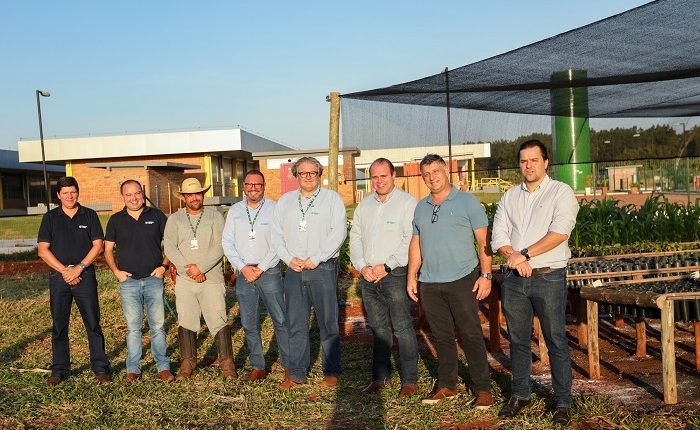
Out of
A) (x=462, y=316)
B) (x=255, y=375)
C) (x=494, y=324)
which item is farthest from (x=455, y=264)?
(x=255, y=375)

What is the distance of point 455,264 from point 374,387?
1.30 m

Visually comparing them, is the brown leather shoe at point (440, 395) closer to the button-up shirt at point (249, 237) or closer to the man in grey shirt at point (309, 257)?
the man in grey shirt at point (309, 257)

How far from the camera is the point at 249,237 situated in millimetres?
5984

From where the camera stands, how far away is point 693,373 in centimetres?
562

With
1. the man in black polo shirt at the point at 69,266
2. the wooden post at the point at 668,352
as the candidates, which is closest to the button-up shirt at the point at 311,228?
the man in black polo shirt at the point at 69,266

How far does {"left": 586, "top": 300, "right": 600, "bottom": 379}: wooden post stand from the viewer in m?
5.58

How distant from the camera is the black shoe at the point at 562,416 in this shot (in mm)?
4500

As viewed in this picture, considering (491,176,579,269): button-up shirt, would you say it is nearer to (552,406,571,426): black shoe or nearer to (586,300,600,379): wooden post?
(552,406,571,426): black shoe

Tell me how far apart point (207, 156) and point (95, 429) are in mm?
37743

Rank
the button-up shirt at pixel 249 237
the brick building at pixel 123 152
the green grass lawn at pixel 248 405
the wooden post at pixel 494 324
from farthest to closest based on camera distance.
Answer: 1. the brick building at pixel 123 152
2. the wooden post at pixel 494 324
3. the button-up shirt at pixel 249 237
4. the green grass lawn at pixel 248 405

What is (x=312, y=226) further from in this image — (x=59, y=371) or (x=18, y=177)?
(x=18, y=177)

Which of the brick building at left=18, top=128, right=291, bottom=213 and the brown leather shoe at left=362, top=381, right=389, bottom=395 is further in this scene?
the brick building at left=18, top=128, right=291, bottom=213

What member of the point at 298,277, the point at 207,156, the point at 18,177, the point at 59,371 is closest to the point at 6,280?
the point at 59,371

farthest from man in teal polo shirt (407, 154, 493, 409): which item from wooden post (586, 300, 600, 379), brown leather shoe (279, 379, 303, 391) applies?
brown leather shoe (279, 379, 303, 391)
